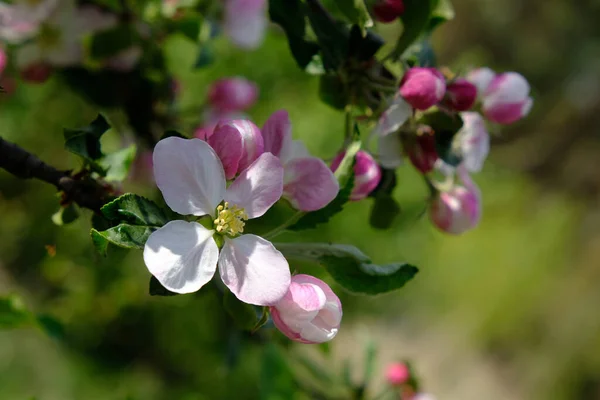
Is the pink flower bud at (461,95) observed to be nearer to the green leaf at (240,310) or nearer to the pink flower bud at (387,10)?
the pink flower bud at (387,10)

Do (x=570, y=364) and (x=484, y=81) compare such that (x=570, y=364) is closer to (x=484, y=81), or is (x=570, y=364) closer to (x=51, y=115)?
(x=51, y=115)

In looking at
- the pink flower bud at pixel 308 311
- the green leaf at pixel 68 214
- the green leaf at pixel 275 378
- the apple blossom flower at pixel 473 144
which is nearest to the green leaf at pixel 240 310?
the pink flower bud at pixel 308 311

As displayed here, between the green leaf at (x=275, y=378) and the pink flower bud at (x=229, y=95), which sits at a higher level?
the pink flower bud at (x=229, y=95)

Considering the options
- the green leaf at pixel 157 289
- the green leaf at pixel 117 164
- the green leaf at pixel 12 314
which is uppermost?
the green leaf at pixel 157 289

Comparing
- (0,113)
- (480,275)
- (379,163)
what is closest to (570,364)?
(480,275)

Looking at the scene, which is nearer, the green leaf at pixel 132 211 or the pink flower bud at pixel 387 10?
the green leaf at pixel 132 211

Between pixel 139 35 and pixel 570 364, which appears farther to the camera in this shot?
pixel 570 364

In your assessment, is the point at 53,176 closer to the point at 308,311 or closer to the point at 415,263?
the point at 308,311
